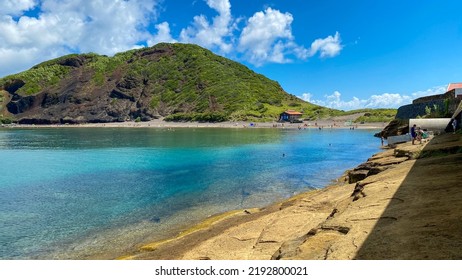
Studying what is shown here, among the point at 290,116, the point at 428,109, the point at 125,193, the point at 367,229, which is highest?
the point at 290,116

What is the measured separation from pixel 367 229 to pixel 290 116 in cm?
18177

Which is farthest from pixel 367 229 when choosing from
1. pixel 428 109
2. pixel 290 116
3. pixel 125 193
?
pixel 290 116

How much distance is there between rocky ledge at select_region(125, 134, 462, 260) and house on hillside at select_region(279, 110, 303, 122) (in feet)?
555

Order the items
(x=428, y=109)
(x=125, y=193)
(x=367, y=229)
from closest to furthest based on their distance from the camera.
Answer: (x=367, y=229) < (x=125, y=193) < (x=428, y=109)

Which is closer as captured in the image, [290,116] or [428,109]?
[428,109]

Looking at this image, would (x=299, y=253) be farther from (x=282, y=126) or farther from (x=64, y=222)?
(x=282, y=126)

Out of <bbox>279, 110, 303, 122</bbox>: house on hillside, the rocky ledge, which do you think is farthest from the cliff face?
<bbox>279, 110, 303, 122</bbox>: house on hillside

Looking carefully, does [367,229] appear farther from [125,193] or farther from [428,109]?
[428,109]

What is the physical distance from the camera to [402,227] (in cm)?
955

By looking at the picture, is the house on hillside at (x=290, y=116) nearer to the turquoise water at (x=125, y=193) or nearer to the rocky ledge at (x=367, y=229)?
the turquoise water at (x=125, y=193)

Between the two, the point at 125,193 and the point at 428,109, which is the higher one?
the point at 428,109

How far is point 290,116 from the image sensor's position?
18875 cm

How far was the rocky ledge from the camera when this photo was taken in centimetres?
856

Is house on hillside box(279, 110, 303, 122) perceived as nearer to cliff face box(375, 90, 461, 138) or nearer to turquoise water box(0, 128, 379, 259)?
cliff face box(375, 90, 461, 138)
